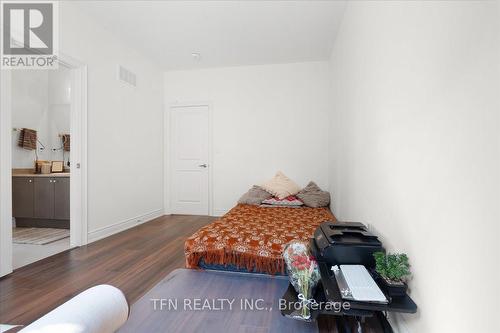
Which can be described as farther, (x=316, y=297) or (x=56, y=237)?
(x=56, y=237)

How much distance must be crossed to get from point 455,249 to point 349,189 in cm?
185

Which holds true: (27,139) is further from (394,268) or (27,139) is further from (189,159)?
(394,268)

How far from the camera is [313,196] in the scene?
400 centimetres

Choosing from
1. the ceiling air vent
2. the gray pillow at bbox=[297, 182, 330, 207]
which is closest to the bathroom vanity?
the ceiling air vent

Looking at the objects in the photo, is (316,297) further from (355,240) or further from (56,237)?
(56,237)

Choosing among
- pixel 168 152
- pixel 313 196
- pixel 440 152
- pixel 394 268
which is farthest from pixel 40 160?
pixel 440 152

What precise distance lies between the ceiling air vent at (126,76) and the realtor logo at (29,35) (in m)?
0.94

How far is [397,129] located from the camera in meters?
1.42

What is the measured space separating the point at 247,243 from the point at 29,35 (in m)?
3.04

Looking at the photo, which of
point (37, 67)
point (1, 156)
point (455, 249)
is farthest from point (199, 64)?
point (455, 249)

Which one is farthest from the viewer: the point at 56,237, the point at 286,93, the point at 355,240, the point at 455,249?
the point at 286,93

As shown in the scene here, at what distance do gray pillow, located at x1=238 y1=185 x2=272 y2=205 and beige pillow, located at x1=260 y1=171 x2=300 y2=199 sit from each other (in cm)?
10

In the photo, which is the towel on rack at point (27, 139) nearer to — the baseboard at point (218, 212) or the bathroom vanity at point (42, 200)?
the bathroom vanity at point (42, 200)

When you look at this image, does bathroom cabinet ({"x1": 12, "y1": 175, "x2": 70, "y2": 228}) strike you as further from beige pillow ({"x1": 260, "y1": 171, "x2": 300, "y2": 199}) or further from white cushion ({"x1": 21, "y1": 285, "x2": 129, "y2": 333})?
white cushion ({"x1": 21, "y1": 285, "x2": 129, "y2": 333})
